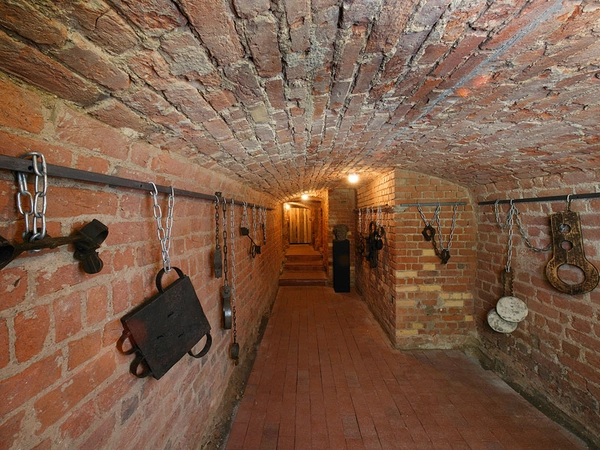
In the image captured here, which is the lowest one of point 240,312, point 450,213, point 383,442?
point 383,442

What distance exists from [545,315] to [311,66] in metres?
2.72

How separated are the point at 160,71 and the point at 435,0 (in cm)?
76

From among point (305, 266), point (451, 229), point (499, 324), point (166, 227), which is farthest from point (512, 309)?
point (305, 266)

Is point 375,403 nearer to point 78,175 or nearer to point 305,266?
point 78,175

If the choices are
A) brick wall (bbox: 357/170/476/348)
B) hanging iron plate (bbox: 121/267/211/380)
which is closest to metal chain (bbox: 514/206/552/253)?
brick wall (bbox: 357/170/476/348)

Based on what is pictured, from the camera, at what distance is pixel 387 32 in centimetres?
76

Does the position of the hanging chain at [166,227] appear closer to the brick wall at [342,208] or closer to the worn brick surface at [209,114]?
the worn brick surface at [209,114]

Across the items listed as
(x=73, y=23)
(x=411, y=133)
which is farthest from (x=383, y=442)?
(x=73, y=23)

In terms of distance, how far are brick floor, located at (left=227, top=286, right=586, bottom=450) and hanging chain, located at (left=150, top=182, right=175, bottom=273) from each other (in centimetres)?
157

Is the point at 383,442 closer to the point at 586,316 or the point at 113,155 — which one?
the point at 586,316

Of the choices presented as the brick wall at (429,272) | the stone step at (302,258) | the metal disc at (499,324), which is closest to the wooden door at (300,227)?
the stone step at (302,258)

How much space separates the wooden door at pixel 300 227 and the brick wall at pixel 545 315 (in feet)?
36.2

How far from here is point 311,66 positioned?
0.89 m

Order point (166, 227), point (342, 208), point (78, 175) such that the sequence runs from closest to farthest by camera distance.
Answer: point (78, 175) → point (166, 227) → point (342, 208)
